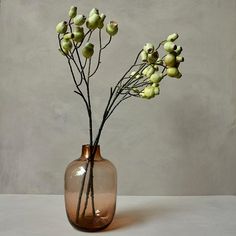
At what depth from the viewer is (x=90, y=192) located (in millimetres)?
857

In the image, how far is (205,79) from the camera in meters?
1.15

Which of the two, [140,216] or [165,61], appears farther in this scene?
[140,216]

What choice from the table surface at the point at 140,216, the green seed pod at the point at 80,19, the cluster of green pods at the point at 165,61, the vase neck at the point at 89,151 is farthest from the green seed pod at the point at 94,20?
the table surface at the point at 140,216

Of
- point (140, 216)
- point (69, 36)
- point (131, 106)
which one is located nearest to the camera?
point (69, 36)

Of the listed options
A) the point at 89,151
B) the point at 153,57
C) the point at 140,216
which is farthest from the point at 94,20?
the point at 140,216

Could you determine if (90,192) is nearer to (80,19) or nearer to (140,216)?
(140,216)

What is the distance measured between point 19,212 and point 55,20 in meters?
0.59

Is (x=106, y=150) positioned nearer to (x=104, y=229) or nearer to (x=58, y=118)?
(x=58, y=118)

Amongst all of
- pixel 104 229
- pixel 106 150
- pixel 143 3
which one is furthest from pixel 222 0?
pixel 104 229

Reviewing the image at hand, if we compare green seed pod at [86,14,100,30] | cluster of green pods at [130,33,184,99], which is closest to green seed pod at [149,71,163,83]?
cluster of green pods at [130,33,184,99]

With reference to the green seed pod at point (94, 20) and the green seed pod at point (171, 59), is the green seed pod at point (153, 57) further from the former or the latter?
the green seed pod at point (94, 20)

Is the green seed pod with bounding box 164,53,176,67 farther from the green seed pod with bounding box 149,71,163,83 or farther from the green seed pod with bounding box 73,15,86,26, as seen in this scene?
the green seed pod with bounding box 73,15,86,26

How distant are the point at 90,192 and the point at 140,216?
0.59 feet

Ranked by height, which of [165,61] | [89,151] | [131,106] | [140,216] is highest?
[165,61]
